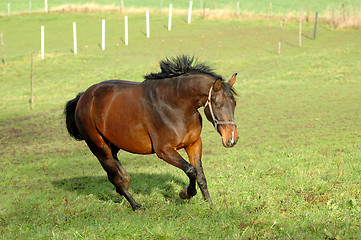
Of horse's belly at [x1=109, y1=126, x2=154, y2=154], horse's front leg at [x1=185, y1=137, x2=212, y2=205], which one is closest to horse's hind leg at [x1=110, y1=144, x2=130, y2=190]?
horse's belly at [x1=109, y1=126, x2=154, y2=154]

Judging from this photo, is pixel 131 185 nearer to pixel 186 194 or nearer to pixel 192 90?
pixel 186 194

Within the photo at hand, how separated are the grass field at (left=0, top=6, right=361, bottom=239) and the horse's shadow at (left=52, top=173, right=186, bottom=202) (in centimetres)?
2

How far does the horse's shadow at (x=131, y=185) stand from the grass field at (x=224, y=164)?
0.08 ft

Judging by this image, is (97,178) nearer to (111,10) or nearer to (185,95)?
(185,95)

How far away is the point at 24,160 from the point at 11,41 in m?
33.2

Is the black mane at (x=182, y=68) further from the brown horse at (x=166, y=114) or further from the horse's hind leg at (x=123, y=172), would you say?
the horse's hind leg at (x=123, y=172)

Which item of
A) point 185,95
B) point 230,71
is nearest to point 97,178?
point 185,95

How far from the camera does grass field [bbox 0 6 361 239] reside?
6074 millimetres

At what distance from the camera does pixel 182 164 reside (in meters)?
6.57

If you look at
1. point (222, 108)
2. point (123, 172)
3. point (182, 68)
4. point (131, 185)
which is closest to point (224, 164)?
point (131, 185)

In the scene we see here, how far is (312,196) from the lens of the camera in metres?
7.00

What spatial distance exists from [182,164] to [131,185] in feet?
8.58

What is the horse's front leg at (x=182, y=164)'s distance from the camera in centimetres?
654

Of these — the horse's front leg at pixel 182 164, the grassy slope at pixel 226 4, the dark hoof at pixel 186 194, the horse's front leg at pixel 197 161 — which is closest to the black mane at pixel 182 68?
the horse's front leg at pixel 197 161
